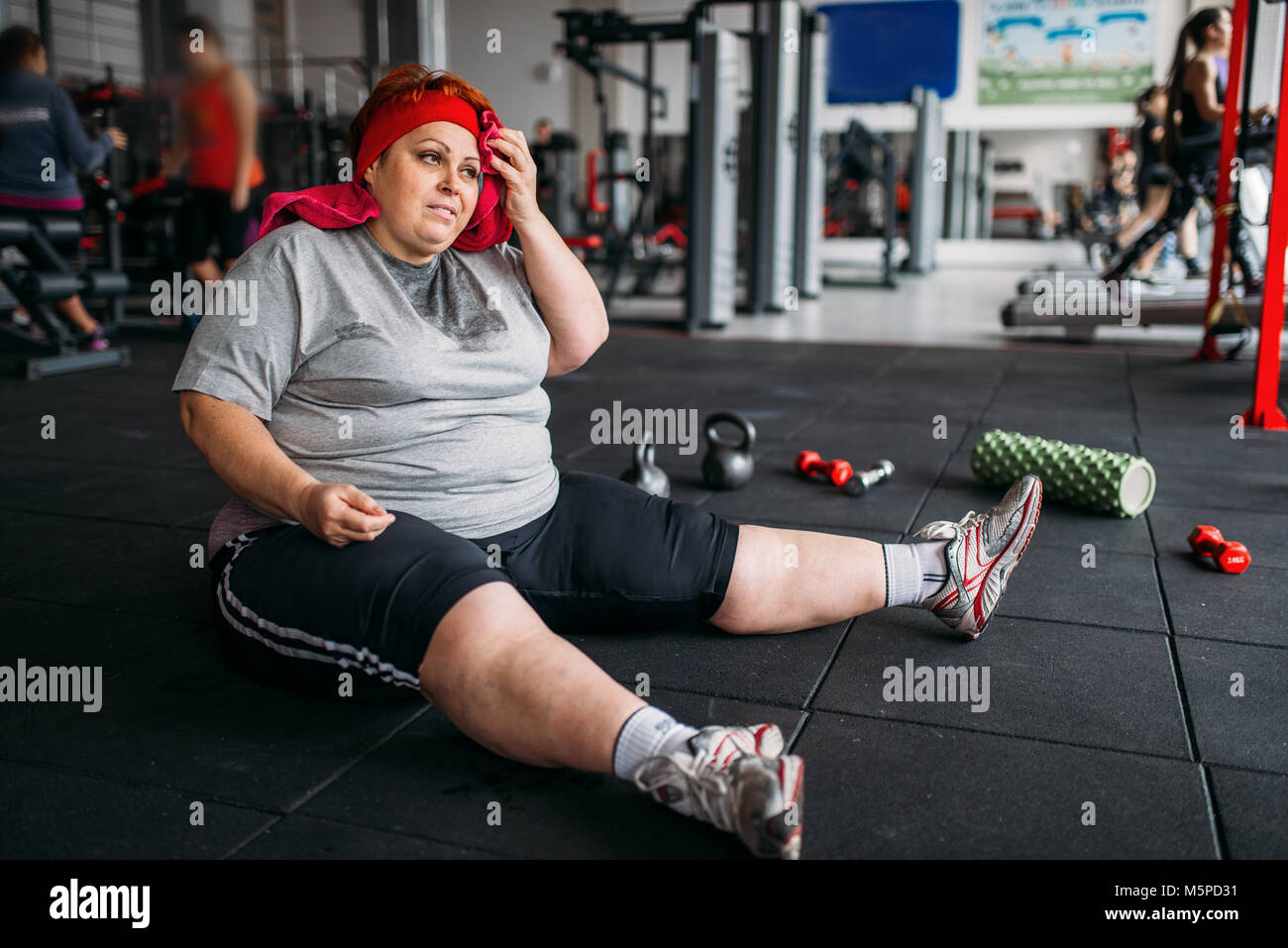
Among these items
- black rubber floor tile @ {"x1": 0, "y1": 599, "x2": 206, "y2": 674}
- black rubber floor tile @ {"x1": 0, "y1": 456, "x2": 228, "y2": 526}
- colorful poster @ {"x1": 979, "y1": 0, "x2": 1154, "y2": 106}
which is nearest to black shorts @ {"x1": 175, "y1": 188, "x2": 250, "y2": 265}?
black rubber floor tile @ {"x1": 0, "y1": 456, "x2": 228, "y2": 526}

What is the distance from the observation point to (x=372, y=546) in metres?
1.37

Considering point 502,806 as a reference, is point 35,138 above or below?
above

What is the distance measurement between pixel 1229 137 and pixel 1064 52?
29.0 ft

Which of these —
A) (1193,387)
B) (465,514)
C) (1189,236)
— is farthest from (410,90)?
(1189,236)

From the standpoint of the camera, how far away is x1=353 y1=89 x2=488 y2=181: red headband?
1.50 m

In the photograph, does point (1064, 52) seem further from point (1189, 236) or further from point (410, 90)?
point (410, 90)

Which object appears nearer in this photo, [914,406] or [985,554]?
[985,554]

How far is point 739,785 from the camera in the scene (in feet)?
3.77

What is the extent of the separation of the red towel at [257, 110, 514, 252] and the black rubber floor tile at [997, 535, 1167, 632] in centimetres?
116

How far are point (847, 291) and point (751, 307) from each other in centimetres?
248

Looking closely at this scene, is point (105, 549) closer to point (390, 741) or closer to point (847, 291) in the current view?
point (390, 741)

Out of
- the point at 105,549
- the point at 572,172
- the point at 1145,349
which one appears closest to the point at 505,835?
the point at 105,549

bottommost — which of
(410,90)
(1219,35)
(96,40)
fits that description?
(410,90)

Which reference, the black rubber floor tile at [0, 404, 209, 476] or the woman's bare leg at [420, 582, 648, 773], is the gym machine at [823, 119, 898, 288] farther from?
the woman's bare leg at [420, 582, 648, 773]
